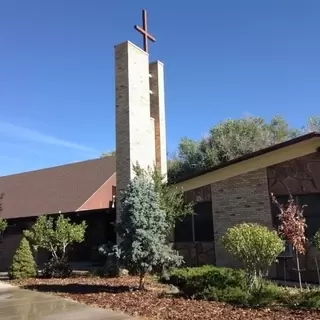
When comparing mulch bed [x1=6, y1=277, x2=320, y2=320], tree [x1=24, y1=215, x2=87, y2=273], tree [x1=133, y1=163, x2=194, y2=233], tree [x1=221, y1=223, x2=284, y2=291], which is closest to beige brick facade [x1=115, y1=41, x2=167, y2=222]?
tree [x1=133, y1=163, x2=194, y2=233]

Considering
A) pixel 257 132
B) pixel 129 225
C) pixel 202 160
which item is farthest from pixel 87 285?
pixel 257 132

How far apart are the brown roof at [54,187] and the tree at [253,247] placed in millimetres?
13292

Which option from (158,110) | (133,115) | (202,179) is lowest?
(202,179)

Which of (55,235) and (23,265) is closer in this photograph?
(23,265)

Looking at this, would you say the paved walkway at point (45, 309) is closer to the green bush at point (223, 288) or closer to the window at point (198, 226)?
the green bush at point (223, 288)

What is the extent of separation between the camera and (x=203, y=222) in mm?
16391

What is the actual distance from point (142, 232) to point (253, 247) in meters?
3.02

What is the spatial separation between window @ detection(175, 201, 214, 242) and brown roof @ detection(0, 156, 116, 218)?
7.44 meters

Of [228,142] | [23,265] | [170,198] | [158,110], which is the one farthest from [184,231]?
[228,142]

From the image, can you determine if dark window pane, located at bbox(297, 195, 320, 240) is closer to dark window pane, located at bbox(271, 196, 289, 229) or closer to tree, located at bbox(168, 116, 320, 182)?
dark window pane, located at bbox(271, 196, 289, 229)

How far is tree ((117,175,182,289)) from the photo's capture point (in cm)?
1195

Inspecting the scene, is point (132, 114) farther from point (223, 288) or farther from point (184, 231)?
point (223, 288)

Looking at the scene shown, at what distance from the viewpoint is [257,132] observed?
33.8 meters

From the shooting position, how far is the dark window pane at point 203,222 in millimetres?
16172
